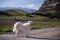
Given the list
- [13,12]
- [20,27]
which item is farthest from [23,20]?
[20,27]

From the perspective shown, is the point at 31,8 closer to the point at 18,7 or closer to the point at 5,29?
the point at 18,7

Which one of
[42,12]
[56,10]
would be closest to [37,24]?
[42,12]

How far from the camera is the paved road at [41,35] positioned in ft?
11.6

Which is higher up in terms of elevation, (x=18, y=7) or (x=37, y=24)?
(x=18, y=7)

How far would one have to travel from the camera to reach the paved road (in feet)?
11.6

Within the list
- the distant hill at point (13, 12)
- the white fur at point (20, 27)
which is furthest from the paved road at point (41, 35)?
the distant hill at point (13, 12)

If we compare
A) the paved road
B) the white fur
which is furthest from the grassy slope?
the white fur

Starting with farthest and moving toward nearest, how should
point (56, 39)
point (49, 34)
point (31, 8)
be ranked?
point (31, 8) < point (49, 34) < point (56, 39)

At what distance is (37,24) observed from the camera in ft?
13.8

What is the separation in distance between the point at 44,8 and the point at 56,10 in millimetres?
298

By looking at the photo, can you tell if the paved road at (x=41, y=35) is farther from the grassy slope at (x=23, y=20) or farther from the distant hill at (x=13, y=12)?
the distant hill at (x=13, y=12)

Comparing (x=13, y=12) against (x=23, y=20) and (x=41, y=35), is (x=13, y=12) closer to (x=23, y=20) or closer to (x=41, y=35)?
(x=23, y=20)

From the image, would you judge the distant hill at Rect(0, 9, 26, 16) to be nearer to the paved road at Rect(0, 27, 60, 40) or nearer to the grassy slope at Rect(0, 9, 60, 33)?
the grassy slope at Rect(0, 9, 60, 33)

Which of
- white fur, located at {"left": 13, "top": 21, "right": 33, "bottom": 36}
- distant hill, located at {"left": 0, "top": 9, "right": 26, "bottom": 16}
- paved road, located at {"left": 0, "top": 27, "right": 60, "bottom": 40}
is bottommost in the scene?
paved road, located at {"left": 0, "top": 27, "right": 60, "bottom": 40}
